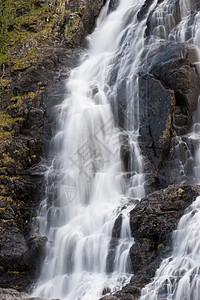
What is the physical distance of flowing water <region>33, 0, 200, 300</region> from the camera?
12.2 metres

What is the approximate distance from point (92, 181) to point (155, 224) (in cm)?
541

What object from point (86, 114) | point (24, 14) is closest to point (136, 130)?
point (86, 114)

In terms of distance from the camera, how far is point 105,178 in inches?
682

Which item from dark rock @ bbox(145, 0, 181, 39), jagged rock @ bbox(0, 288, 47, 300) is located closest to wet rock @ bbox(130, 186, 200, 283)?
jagged rock @ bbox(0, 288, 47, 300)

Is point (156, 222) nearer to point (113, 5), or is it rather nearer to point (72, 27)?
point (72, 27)

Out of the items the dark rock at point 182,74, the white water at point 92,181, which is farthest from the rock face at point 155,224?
the dark rock at point 182,74

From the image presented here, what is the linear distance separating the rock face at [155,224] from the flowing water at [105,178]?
1.32 feet

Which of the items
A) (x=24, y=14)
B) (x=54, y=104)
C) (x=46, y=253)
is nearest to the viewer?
(x=46, y=253)

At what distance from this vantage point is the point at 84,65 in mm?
23672

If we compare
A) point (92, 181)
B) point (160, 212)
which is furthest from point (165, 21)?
point (160, 212)

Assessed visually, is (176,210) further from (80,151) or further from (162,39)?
(162,39)

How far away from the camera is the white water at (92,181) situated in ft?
45.2

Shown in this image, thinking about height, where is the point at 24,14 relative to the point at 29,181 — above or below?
above

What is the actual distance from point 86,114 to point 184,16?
312 inches
